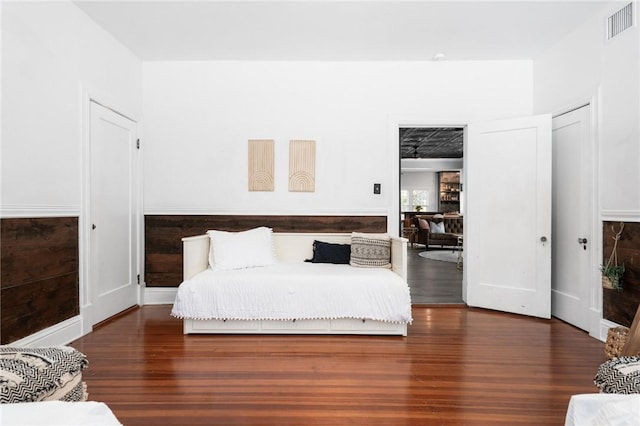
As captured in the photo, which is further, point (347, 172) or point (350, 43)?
point (347, 172)

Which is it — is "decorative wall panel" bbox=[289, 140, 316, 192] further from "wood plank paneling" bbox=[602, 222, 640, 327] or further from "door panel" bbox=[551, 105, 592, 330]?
"wood plank paneling" bbox=[602, 222, 640, 327]

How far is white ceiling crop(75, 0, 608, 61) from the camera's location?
113 inches

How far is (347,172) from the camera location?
12.8 ft

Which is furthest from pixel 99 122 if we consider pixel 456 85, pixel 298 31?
pixel 456 85

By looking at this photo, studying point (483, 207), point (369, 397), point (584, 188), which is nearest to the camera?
point (369, 397)

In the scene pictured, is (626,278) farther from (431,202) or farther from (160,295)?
(431,202)

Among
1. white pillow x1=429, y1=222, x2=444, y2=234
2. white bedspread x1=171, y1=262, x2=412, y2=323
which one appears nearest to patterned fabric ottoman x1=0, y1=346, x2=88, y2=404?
white bedspread x1=171, y1=262, x2=412, y2=323

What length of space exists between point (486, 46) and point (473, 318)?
107 inches

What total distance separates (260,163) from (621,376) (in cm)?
339

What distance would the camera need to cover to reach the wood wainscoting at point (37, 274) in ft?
7.39

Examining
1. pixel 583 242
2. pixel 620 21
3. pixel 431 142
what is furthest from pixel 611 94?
pixel 431 142

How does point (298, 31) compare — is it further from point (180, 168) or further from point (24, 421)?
point (24, 421)

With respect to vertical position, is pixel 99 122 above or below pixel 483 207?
above

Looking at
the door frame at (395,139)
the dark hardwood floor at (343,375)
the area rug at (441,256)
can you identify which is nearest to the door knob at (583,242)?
the dark hardwood floor at (343,375)
